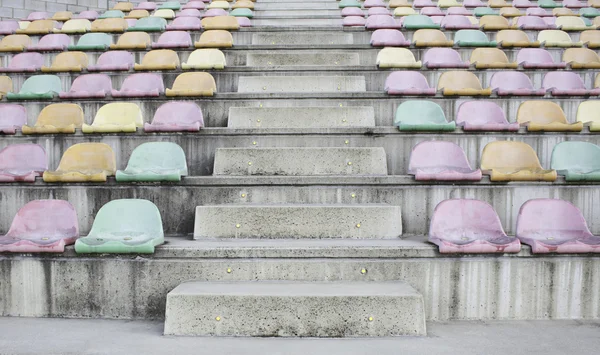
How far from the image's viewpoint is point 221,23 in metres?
5.10

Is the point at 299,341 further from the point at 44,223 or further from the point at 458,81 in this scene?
the point at 458,81

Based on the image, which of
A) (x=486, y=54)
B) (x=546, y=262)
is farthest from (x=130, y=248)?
(x=486, y=54)

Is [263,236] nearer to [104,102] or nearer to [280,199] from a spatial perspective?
[280,199]

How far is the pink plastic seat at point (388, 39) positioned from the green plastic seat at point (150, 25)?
201 centimetres

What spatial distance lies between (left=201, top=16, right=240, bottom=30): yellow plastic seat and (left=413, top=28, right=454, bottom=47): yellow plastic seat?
65.0 inches

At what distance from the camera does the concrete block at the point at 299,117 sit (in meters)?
3.23

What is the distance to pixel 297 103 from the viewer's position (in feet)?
11.3

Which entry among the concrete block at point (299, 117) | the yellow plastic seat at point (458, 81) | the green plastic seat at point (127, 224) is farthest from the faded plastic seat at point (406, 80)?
the green plastic seat at point (127, 224)

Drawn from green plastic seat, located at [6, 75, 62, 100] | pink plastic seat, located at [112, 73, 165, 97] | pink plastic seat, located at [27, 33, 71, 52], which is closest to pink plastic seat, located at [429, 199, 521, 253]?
pink plastic seat, located at [112, 73, 165, 97]

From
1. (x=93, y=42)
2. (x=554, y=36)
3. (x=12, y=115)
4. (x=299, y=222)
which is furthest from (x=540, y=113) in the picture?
(x=93, y=42)

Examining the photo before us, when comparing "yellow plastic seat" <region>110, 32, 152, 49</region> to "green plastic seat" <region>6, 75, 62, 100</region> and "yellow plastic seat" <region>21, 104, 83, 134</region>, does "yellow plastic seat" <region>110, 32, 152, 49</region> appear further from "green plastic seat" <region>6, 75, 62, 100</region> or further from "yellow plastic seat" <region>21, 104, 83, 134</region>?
"yellow plastic seat" <region>21, 104, 83, 134</region>

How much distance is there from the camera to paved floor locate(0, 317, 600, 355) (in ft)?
5.76

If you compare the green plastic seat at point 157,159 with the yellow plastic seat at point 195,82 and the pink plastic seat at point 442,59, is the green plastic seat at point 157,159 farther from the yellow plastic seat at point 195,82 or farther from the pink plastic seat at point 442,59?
the pink plastic seat at point 442,59

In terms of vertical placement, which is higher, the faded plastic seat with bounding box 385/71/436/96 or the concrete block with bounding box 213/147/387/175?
the faded plastic seat with bounding box 385/71/436/96
